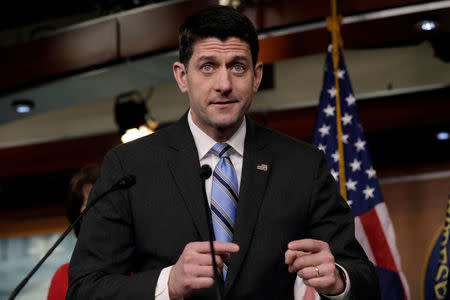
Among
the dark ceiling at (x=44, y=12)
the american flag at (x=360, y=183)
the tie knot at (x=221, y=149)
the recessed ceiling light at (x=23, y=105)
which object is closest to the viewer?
the tie knot at (x=221, y=149)

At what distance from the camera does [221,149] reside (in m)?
1.82

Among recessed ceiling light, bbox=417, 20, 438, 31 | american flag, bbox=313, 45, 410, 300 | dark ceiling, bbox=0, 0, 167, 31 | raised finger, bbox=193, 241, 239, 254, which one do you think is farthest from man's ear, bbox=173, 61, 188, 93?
dark ceiling, bbox=0, 0, 167, 31

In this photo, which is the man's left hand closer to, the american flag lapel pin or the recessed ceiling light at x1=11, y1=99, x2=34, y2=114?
the american flag lapel pin

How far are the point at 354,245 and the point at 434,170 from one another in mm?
3766

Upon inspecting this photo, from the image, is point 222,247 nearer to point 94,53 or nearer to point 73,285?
point 73,285

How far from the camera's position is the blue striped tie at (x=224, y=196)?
5.51 ft

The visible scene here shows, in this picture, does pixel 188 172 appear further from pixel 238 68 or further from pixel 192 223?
pixel 238 68

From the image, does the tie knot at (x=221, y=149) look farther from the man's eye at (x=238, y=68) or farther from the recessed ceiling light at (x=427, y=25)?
the recessed ceiling light at (x=427, y=25)

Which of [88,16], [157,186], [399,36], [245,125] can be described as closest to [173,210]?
[157,186]

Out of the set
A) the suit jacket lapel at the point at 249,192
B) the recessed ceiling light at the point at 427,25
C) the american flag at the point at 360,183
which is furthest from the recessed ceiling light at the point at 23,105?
the suit jacket lapel at the point at 249,192

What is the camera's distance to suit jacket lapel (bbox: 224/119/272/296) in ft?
5.35

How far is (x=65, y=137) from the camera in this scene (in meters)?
7.04

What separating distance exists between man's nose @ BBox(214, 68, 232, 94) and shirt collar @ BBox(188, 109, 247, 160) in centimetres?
19

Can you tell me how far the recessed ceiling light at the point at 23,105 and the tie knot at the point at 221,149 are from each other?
3.87 metres
